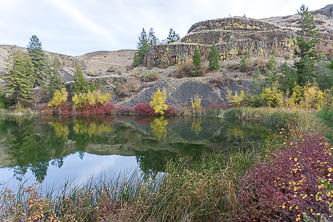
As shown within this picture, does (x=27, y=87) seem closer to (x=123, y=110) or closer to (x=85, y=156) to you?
(x=123, y=110)

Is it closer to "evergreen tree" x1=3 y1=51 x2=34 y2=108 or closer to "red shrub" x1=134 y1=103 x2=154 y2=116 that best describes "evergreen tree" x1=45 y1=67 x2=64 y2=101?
"evergreen tree" x1=3 y1=51 x2=34 y2=108

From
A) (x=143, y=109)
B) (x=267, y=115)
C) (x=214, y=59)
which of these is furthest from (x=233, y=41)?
(x=267, y=115)

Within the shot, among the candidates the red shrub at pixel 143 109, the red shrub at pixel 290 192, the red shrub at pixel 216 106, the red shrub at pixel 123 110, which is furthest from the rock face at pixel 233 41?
the red shrub at pixel 290 192

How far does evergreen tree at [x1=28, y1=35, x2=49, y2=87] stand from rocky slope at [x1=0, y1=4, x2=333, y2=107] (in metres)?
5.00

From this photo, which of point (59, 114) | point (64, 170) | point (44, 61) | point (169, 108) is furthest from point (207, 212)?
point (44, 61)

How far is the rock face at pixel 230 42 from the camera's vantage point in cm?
3425

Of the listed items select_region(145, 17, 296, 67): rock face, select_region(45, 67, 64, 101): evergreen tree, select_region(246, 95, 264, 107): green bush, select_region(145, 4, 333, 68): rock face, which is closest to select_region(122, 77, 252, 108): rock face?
select_region(246, 95, 264, 107): green bush

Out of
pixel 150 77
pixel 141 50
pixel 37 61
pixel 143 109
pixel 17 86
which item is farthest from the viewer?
pixel 141 50

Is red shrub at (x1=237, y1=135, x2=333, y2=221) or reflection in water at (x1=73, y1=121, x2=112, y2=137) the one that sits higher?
red shrub at (x1=237, y1=135, x2=333, y2=221)

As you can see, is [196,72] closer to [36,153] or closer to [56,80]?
[56,80]

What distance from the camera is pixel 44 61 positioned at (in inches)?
1593

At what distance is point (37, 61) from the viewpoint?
39.8 meters

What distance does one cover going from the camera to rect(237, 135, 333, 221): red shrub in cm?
208

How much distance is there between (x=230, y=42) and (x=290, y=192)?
37.1 m
